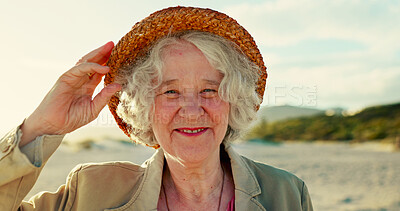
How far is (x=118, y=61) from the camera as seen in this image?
2438 millimetres

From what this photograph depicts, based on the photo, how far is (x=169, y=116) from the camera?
231cm

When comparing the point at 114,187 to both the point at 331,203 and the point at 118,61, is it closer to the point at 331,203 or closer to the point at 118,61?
the point at 118,61

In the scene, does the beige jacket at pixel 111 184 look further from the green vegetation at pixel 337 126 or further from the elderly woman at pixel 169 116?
the green vegetation at pixel 337 126

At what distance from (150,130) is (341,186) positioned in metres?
7.02

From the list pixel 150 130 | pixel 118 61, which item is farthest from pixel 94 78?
pixel 150 130

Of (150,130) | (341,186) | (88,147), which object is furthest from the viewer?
(88,147)

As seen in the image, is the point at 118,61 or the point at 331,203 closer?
Answer: the point at 118,61

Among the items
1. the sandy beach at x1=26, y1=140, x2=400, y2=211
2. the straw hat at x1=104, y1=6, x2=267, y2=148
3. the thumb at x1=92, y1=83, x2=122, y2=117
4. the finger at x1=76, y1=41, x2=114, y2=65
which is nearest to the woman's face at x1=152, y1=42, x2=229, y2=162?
A: the straw hat at x1=104, y1=6, x2=267, y2=148

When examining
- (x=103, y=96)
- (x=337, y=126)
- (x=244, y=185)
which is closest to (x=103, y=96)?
(x=103, y=96)

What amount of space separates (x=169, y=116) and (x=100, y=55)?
58 centimetres

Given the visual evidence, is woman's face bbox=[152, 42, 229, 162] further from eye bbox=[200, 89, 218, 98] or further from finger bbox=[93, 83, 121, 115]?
finger bbox=[93, 83, 121, 115]

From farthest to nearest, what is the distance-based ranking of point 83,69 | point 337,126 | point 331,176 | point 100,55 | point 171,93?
1. point 337,126
2. point 331,176
3. point 100,55
4. point 171,93
5. point 83,69

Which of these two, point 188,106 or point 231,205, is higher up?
point 188,106

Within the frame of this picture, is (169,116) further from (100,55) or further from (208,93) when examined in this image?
(100,55)
